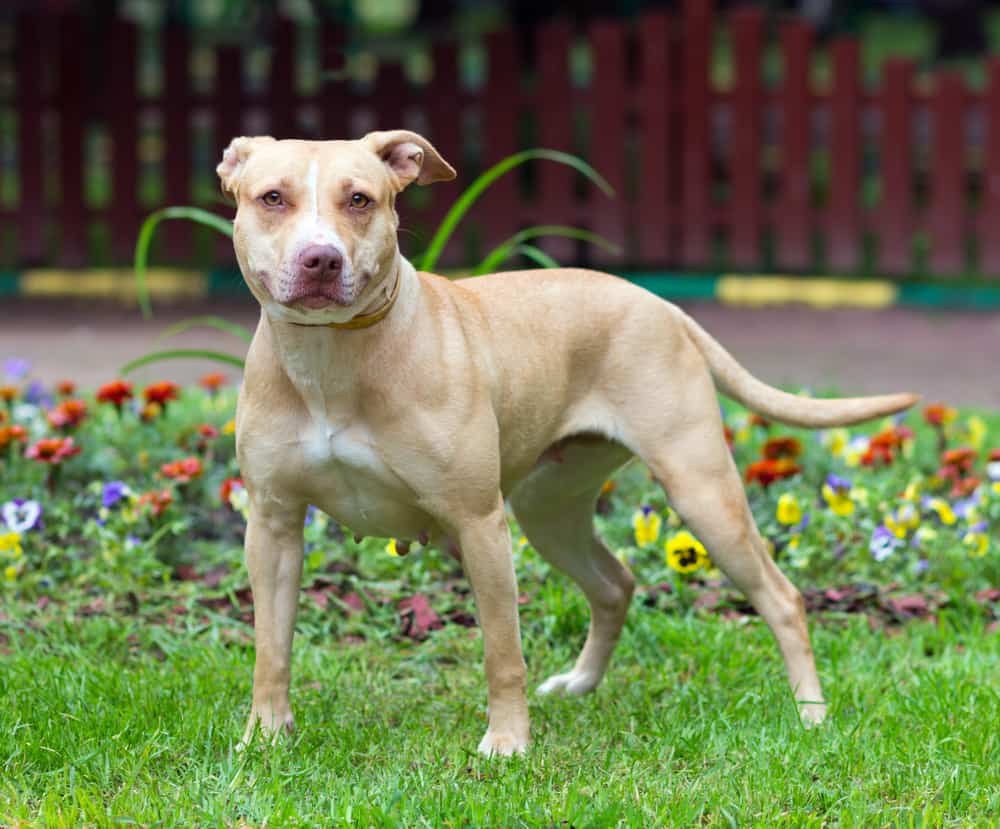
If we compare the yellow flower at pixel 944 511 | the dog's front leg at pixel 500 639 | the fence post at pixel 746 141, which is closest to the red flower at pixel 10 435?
the dog's front leg at pixel 500 639

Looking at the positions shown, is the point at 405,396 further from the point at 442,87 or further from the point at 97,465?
the point at 442,87

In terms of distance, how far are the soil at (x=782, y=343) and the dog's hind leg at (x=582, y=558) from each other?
410cm

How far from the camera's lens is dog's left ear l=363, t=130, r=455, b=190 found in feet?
12.6

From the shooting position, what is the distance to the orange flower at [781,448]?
222 inches

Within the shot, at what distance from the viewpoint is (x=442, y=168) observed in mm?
4023

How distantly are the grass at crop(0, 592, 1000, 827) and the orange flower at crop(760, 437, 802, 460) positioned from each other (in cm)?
72

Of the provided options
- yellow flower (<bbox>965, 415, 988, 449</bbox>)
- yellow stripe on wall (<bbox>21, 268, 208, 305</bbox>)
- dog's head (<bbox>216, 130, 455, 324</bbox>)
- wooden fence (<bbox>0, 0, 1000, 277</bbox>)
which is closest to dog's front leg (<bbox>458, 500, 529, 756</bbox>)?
dog's head (<bbox>216, 130, 455, 324</bbox>)

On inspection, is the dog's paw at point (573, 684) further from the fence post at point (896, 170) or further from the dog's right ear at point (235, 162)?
the fence post at point (896, 170)

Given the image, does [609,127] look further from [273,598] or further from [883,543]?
[273,598]

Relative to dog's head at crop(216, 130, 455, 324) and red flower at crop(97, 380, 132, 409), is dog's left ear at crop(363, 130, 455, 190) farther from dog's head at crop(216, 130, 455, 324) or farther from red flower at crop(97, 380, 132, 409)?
red flower at crop(97, 380, 132, 409)

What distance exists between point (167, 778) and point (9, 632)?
1253 mm

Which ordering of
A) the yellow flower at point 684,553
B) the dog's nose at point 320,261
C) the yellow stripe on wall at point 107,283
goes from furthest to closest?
1. the yellow stripe on wall at point 107,283
2. the yellow flower at point 684,553
3. the dog's nose at point 320,261

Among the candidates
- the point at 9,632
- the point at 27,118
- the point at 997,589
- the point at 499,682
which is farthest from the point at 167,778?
the point at 27,118

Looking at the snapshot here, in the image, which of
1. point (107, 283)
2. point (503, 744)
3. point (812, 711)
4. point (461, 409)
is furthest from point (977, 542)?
point (107, 283)
